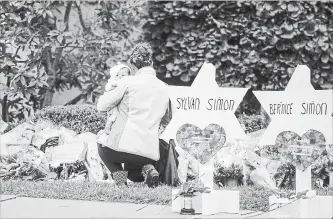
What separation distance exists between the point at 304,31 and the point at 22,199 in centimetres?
493

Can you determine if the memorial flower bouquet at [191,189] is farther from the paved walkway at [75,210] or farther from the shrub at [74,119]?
the shrub at [74,119]

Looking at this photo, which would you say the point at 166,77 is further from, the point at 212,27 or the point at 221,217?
the point at 221,217

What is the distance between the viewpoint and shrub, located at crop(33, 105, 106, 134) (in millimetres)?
7879

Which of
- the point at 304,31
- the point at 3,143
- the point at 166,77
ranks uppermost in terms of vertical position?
the point at 304,31

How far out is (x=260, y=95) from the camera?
5.65 meters

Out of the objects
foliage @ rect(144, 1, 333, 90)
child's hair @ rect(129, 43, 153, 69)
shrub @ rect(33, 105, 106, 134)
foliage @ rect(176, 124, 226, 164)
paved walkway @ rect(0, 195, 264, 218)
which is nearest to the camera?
paved walkway @ rect(0, 195, 264, 218)

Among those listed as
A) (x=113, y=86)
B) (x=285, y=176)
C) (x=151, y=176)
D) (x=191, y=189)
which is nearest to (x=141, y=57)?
(x=113, y=86)

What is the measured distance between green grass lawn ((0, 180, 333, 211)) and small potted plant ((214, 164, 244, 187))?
328mm

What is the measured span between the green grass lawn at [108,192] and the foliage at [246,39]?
301 centimetres

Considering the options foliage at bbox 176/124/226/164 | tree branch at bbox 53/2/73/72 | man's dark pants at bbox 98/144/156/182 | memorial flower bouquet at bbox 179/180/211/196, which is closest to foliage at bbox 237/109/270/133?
man's dark pants at bbox 98/144/156/182

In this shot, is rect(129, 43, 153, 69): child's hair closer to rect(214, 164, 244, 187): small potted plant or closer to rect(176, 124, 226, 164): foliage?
rect(176, 124, 226, 164): foliage

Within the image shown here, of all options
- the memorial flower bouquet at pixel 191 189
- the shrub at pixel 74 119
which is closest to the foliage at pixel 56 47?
the shrub at pixel 74 119

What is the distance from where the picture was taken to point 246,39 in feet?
30.7

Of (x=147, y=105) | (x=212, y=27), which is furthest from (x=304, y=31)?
(x=147, y=105)
